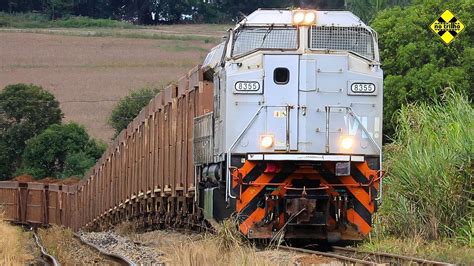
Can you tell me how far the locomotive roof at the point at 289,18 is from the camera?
1558 centimetres

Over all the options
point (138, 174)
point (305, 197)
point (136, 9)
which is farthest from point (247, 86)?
point (136, 9)

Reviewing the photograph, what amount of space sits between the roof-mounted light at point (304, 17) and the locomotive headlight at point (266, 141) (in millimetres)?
1893

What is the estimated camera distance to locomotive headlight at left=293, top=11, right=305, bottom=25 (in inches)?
610

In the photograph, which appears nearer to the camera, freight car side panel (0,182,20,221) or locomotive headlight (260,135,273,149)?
locomotive headlight (260,135,273,149)

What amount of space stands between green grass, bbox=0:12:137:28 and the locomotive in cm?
7906

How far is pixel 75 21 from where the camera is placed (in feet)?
318

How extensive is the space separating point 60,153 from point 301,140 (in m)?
48.3

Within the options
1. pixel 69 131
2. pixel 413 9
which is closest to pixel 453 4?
pixel 413 9

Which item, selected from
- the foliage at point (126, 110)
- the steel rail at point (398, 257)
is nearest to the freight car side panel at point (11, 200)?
the foliage at point (126, 110)

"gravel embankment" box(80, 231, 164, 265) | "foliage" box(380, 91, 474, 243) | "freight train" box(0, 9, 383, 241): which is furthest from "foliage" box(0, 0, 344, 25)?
"freight train" box(0, 9, 383, 241)

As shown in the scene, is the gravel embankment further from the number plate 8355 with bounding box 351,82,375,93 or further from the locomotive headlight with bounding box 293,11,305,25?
the locomotive headlight with bounding box 293,11,305,25

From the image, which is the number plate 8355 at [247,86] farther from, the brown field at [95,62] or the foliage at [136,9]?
the foliage at [136,9]

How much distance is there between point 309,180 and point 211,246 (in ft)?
7.31

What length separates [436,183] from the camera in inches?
642
